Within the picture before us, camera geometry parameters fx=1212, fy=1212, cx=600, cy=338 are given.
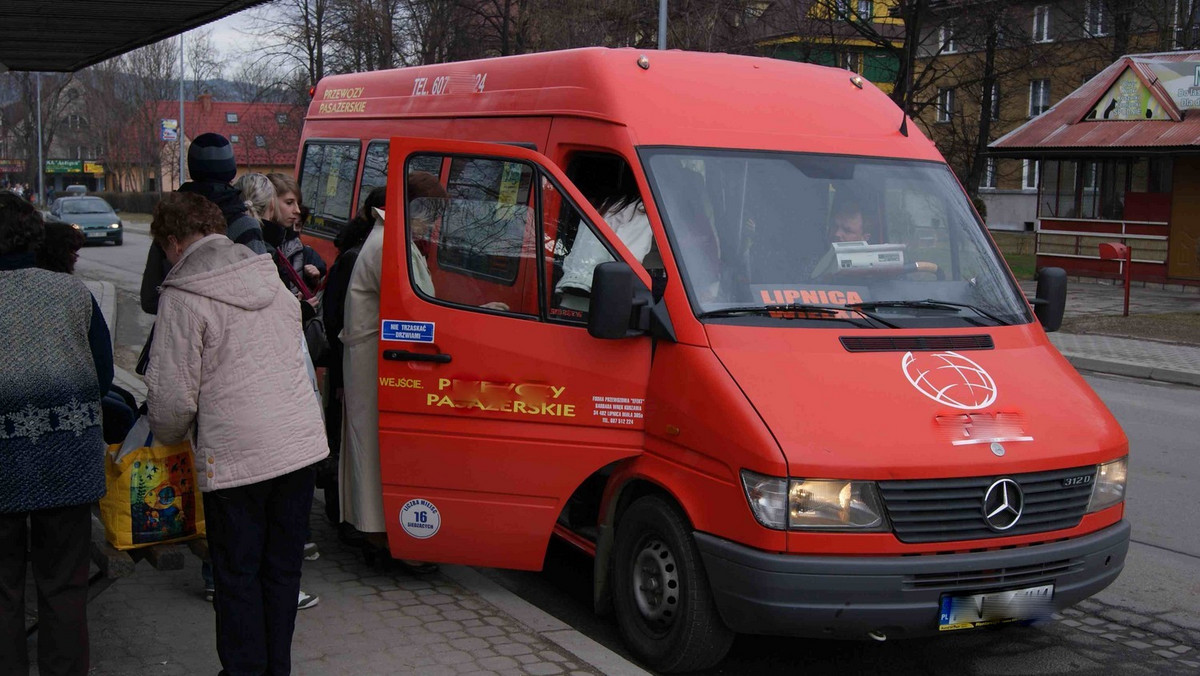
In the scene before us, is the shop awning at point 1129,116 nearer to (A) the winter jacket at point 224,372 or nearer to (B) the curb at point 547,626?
(B) the curb at point 547,626

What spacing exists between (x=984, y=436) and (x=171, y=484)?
2961mm

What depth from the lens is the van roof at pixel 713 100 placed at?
526cm

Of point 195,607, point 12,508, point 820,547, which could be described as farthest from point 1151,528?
point 12,508

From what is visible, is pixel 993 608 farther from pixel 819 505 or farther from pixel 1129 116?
pixel 1129 116

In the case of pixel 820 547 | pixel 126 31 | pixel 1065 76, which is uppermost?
pixel 1065 76

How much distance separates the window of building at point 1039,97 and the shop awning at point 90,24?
148 ft

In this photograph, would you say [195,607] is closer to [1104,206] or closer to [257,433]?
[257,433]

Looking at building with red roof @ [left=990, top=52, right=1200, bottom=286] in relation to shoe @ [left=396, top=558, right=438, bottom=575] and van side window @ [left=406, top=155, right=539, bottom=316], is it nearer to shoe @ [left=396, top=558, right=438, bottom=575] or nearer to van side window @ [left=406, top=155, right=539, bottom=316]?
van side window @ [left=406, top=155, right=539, bottom=316]

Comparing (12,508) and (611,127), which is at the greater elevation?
(611,127)

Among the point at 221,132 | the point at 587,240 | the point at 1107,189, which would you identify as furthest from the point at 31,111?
the point at 587,240

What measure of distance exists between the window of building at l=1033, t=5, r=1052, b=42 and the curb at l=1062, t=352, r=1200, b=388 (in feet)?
103

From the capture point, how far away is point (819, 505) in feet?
13.9

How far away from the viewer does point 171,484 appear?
4.39 m

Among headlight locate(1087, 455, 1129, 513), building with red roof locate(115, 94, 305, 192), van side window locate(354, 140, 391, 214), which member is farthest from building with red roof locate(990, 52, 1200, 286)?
headlight locate(1087, 455, 1129, 513)
